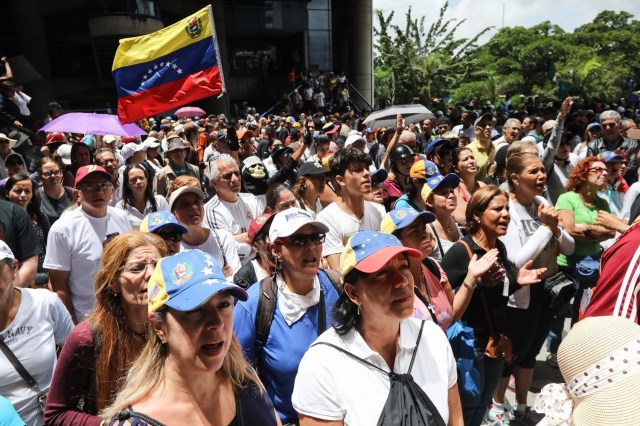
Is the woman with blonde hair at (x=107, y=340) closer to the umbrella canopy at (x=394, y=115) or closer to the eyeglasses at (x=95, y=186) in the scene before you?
the eyeglasses at (x=95, y=186)

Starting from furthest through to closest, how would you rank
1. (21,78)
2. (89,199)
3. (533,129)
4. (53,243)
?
(21,78), (533,129), (89,199), (53,243)

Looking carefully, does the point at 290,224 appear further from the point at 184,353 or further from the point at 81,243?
the point at 81,243

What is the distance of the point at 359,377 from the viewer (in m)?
2.32

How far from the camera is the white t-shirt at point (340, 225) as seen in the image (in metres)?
4.65

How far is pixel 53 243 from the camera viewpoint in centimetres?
421

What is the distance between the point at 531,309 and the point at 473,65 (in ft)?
89.8

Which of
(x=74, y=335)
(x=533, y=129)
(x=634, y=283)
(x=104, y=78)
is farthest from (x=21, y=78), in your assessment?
(x=634, y=283)

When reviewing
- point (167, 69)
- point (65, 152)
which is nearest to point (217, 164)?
point (167, 69)

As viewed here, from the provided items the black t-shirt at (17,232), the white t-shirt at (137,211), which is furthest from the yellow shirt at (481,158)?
the black t-shirt at (17,232)

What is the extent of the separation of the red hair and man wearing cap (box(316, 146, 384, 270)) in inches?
85.2

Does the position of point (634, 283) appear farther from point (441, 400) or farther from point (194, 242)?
point (194, 242)

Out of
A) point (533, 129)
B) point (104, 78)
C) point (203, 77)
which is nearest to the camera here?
point (203, 77)

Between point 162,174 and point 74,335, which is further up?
point 74,335

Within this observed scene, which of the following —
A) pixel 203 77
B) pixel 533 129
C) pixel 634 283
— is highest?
pixel 203 77
